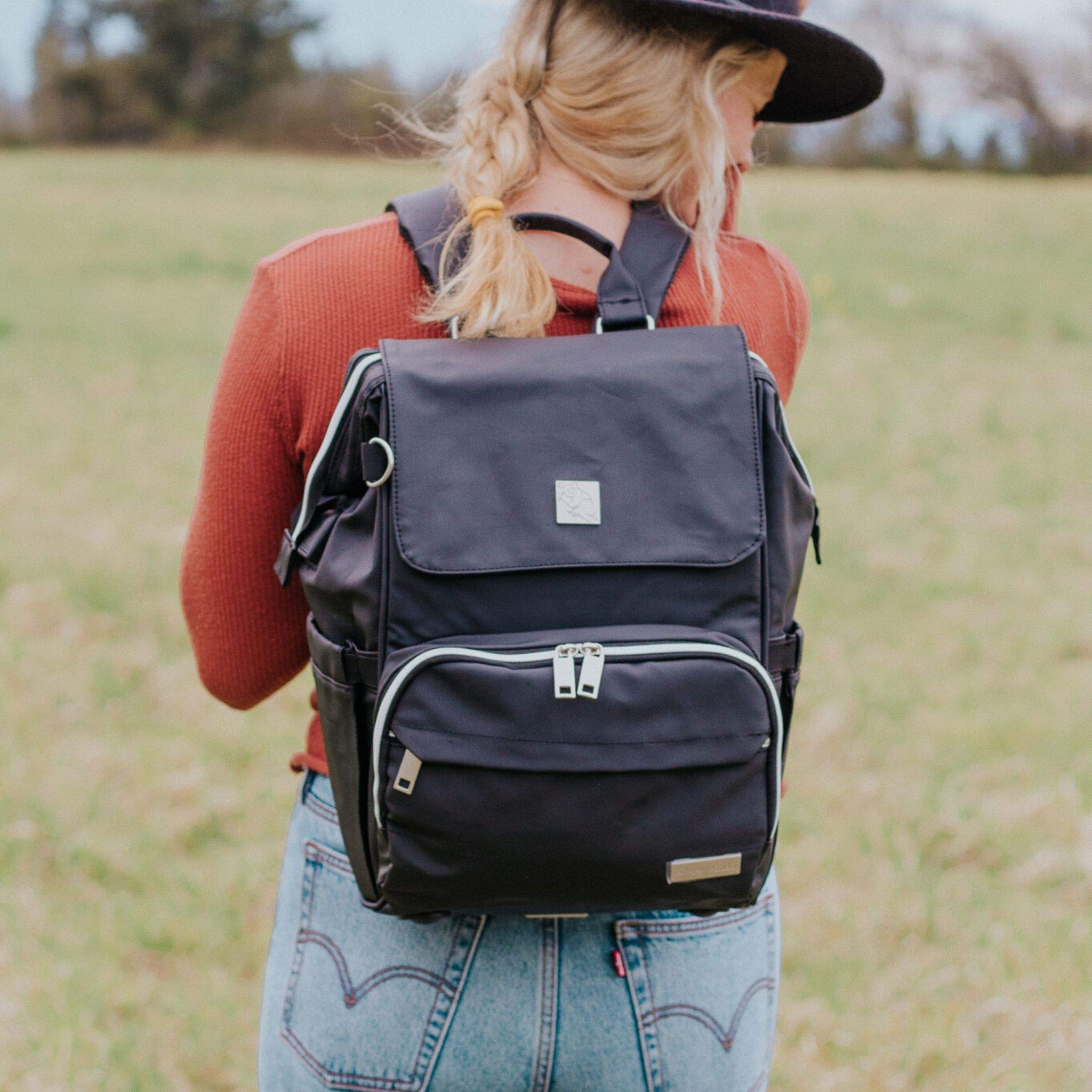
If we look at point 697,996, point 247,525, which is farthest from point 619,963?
point 247,525

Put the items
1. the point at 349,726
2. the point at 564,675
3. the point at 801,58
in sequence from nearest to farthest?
the point at 564,675, the point at 349,726, the point at 801,58

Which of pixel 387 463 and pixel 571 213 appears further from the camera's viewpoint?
pixel 571 213

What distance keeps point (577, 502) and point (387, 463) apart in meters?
0.19

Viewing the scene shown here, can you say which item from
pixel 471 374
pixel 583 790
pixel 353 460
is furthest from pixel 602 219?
pixel 583 790

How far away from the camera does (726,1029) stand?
1321 millimetres

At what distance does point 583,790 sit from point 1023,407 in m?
7.02

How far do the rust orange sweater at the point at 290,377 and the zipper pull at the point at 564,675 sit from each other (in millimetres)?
386

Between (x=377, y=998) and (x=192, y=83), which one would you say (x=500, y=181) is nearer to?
(x=377, y=998)

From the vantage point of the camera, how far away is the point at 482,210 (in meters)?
1.25

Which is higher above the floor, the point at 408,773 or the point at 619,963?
the point at 408,773

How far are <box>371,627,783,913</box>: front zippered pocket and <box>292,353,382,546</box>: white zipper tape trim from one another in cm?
21

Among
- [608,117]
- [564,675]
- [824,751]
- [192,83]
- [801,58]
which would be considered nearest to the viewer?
[564,675]

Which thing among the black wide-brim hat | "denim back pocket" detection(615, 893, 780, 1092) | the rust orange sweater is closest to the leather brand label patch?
"denim back pocket" detection(615, 893, 780, 1092)

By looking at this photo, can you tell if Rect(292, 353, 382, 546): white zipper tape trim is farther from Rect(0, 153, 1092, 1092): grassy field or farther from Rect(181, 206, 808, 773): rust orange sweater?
Rect(0, 153, 1092, 1092): grassy field
